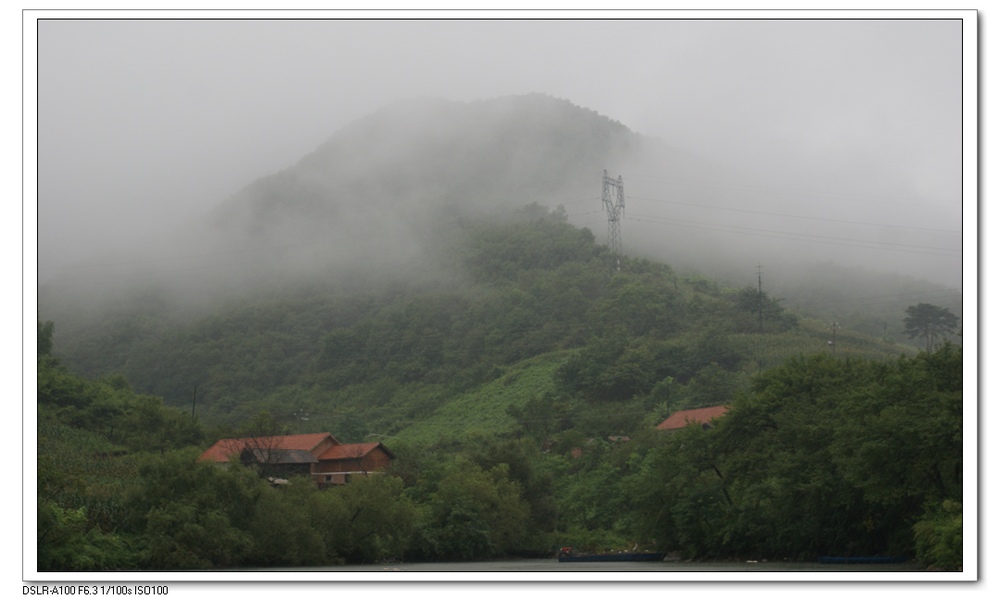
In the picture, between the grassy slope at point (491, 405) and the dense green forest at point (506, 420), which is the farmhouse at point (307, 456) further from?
the grassy slope at point (491, 405)

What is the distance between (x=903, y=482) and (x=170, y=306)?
13795 centimetres

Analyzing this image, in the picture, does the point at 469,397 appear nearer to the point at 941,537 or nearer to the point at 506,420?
the point at 506,420

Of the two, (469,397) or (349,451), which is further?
(469,397)

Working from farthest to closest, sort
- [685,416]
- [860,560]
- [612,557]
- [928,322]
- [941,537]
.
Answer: [928,322] → [685,416] → [612,557] → [860,560] → [941,537]

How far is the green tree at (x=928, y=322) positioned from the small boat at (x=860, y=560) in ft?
271

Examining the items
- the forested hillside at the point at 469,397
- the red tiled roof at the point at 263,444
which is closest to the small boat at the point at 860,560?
the forested hillside at the point at 469,397

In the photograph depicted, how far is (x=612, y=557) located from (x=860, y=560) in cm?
1675

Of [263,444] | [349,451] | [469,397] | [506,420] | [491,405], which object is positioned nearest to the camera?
[263,444]

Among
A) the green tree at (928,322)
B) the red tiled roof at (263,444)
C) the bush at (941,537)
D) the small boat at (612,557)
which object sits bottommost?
the small boat at (612,557)

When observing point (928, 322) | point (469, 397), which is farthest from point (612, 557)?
point (928, 322)

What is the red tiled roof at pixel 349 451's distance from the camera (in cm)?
6812

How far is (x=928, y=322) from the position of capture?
114m
